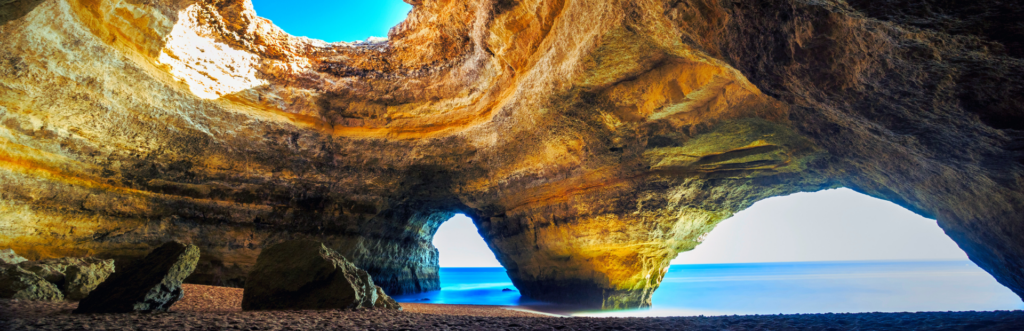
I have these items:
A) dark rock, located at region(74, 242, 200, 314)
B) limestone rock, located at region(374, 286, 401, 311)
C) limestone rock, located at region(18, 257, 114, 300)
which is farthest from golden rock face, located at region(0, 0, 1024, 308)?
limestone rock, located at region(374, 286, 401, 311)

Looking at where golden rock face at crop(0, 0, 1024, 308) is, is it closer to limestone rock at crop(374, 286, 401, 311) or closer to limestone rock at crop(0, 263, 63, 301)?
limestone rock at crop(0, 263, 63, 301)

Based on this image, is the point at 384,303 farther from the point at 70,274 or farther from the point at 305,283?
the point at 70,274

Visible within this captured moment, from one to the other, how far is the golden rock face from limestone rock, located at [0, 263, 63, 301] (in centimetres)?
262

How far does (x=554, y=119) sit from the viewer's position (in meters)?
7.49

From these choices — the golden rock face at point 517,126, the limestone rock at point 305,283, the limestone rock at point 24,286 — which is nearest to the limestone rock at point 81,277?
the limestone rock at point 24,286

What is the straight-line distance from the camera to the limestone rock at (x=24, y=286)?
3639 mm

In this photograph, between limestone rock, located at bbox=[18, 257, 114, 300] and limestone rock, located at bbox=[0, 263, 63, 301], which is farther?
limestone rock, located at bbox=[18, 257, 114, 300]

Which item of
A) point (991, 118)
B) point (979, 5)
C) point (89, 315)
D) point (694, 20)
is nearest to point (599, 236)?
point (694, 20)

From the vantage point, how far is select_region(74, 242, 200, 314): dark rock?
3123mm

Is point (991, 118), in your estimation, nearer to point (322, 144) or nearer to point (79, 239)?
point (322, 144)

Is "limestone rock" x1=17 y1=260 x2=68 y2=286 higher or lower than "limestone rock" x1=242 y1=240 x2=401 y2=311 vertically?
lower

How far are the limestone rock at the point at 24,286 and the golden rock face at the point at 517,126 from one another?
262cm

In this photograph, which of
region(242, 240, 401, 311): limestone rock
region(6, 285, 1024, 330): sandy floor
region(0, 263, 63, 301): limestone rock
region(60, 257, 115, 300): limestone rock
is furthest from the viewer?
region(60, 257, 115, 300): limestone rock

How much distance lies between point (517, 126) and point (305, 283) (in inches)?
188
